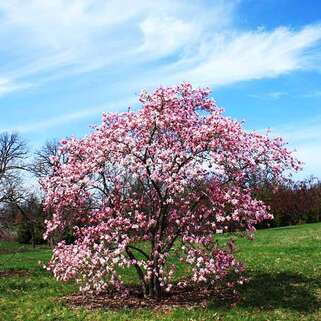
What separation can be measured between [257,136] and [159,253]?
12.3 ft

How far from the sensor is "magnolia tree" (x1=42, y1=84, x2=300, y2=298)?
39.2 feet

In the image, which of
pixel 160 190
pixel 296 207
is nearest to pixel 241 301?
pixel 160 190

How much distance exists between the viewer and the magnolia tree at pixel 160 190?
1195 centimetres

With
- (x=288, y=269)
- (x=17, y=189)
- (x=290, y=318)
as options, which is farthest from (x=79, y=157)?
(x=17, y=189)

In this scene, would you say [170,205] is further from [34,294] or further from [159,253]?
[34,294]

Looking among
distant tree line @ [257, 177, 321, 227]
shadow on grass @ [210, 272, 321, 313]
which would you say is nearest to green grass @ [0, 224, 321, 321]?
shadow on grass @ [210, 272, 321, 313]

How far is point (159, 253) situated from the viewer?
12.3 metres

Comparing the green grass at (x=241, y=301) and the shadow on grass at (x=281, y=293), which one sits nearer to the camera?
the green grass at (x=241, y=301)

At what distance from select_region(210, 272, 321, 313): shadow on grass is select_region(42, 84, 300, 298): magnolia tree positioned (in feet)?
3.03

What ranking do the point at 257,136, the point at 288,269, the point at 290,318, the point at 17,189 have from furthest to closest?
the point at 17,189 < the point at 288,269 < the point at 257,136 < the point at 290,318

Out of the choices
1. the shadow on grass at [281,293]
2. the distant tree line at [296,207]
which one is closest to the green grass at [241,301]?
the shadow on grass at [281,293]

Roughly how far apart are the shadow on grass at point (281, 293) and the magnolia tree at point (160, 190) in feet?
3.03

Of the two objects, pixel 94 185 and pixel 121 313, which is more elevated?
pixel 94 185

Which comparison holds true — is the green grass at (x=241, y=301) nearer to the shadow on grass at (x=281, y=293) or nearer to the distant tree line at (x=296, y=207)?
the shadow on grass at (x=281, y=293)
